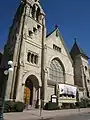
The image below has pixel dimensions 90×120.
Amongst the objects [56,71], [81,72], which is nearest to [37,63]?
[56,71]

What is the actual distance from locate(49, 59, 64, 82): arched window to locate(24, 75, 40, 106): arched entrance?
5302 millimetres

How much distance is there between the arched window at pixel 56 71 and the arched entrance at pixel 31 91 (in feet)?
17.4

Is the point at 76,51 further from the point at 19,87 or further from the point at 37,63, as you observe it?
the point at 19,87

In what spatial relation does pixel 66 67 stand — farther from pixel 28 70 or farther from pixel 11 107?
pixel 11 107

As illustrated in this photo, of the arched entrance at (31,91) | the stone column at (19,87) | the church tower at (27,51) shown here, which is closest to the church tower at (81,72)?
the arched entrance at (31,91)

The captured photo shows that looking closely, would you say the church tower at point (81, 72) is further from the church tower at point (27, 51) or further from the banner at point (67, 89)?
the church tower at point (27, 51)

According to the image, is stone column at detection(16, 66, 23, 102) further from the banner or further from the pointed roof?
the pointed roof

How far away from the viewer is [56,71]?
31.9 m

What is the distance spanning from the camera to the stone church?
22.7 metres

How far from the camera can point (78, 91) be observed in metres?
33.1

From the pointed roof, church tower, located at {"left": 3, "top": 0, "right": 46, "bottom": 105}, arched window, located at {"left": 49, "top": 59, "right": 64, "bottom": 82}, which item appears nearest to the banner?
arched window, located at {"left": 49, "top": 59, "right": 64, "bottom": 82}

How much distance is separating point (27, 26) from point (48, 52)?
743 centimetres

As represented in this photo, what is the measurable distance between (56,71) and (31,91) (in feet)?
29.6

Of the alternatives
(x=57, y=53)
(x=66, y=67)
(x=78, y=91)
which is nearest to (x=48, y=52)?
(x=57, y=53)
